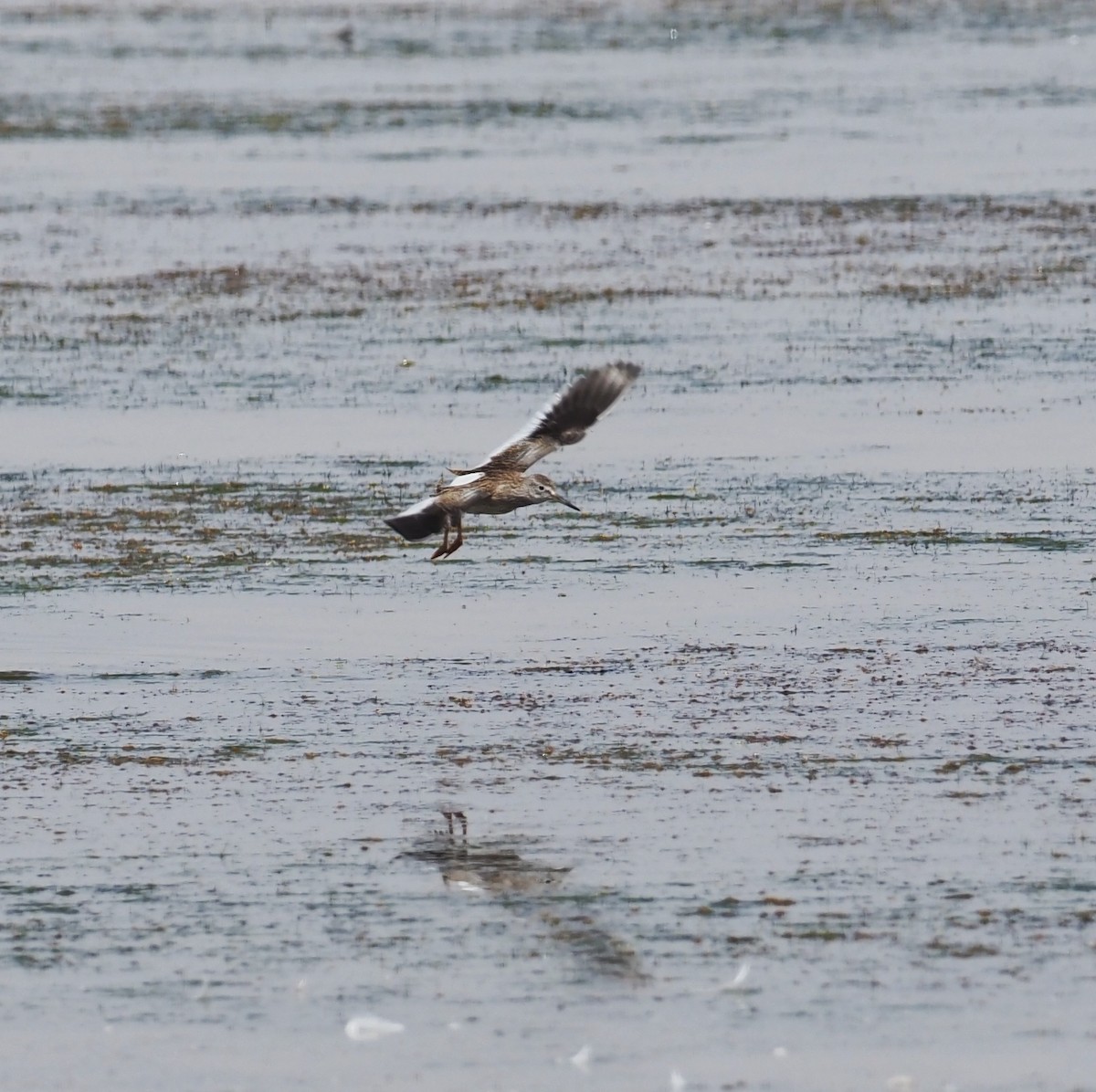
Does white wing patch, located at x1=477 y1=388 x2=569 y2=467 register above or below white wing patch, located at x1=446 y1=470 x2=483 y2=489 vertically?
above

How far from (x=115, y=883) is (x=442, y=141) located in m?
32.9

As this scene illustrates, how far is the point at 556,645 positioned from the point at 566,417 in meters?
1.64

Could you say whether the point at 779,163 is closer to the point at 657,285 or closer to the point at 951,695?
the point at 657,285

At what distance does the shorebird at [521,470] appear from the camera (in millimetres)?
13500

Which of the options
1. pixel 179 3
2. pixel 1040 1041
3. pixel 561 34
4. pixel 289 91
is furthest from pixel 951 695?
pixel 179 3

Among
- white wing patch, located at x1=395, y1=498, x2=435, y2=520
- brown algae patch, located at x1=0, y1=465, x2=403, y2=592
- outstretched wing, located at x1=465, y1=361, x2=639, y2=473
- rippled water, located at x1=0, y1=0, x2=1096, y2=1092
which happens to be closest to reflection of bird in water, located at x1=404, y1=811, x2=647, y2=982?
rippled water, located at x1=0, y1=0, x2=1096, y2=1092

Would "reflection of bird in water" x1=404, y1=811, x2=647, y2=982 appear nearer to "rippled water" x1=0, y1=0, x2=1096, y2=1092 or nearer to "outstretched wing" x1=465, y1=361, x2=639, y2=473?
"rippled water" x1=0, y1=0, x2=1096, y2=1092

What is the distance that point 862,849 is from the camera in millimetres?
11055

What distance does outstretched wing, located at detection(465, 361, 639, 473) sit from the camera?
1343 cm

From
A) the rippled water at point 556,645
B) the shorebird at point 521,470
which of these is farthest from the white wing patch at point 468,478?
the rippled water at point 556,645

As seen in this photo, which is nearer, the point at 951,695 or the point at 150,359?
the point at 951,695

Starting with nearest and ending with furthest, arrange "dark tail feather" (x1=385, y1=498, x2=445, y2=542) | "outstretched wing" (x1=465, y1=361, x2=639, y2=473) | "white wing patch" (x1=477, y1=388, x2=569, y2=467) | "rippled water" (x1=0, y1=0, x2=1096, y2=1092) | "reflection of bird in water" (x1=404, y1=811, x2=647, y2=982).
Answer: "rippled water" (x1=0, y1=0, x2=1096, y2=1092) < "reflection of bird in water" (x1=404, y1=811, x2=647, y2=982) < "outstretched wing" (x1=465, y1=361, x2=639, y2=473) < "white wing patch" (x1=477, y1=388, x2=569, y2=467) < "dark tail feather" (x1=385, y1=498, x2=445, y2=542)

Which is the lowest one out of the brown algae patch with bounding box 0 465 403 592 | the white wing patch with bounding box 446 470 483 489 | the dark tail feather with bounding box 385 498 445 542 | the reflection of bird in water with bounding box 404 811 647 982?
the reflection of bird in water with bounding box 404 811 647 982

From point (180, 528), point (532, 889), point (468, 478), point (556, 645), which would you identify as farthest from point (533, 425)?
point (180, 528)
